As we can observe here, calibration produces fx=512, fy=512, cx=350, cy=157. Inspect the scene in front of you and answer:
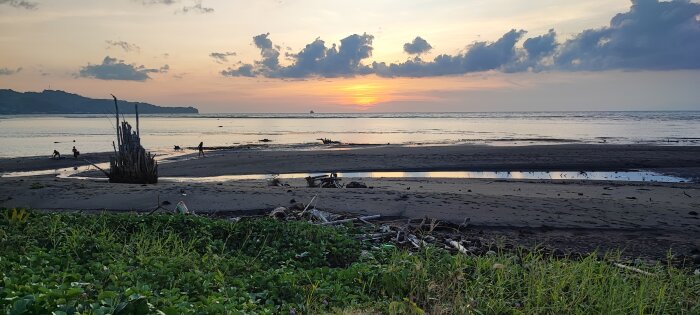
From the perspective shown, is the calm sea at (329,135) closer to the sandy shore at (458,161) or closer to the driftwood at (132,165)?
the sandy shore at (458,161)

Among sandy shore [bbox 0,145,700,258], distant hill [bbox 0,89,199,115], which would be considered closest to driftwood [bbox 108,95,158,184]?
sandy shore [bbox 0,145,700,258]

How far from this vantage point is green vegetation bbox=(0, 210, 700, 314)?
371 cm

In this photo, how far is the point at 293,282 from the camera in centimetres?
477

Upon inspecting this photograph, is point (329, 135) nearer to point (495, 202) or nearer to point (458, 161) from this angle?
point (458, 161)

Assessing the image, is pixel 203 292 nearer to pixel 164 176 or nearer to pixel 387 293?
pixel 387 293

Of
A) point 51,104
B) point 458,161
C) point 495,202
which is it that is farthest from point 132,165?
point 51,104

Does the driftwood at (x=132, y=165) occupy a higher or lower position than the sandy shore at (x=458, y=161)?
higher

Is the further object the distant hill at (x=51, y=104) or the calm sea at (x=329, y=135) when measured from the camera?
the distant hill at (x=51, y=104)

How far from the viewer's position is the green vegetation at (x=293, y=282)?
3709mm

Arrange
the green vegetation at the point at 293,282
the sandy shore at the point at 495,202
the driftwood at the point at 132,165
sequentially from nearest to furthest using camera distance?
the green vegetation at the point at 293,282
the sandy shore at the point at 495,202
the driftwood at the point at 132,165

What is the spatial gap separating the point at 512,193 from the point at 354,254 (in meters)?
8.96

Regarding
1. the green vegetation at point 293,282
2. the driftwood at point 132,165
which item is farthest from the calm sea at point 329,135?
the green vegetation at point 293,282

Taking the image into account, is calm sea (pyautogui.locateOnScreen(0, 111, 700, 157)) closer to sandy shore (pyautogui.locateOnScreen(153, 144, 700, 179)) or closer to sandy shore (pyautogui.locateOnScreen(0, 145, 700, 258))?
sandy shore (pyautogui.locateOnScreen(153, 144, 700, 179))

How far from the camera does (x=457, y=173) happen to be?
20766 mm
